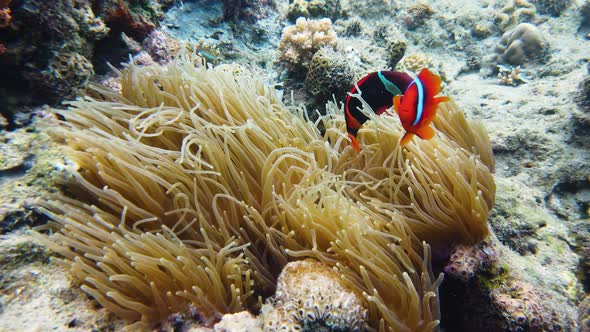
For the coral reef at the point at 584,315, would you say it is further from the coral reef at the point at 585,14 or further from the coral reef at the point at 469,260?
the coral reef at the point at 585,14

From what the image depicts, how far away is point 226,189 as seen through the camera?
2037 mm

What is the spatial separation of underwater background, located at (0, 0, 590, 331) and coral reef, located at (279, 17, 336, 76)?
2.94 feet

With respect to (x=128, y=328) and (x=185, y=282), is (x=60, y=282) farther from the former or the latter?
(x=185, y=282)

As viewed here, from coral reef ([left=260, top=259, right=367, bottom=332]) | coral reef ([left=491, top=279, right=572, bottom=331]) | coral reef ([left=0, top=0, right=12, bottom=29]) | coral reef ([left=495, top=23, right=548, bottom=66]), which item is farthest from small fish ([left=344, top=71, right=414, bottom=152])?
coral reef ([left=495, top=23, right=548, bottom=66])

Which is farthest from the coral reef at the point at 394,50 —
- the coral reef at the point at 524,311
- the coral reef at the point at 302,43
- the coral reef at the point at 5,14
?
the coral reef at the point at 5,14

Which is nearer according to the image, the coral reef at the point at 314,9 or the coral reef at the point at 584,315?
the coral reef at the point at 584,315

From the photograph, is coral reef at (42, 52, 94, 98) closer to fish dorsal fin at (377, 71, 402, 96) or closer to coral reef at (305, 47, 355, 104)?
coral reef at (305, 47, 355, 104)

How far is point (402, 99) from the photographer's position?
72.9 inches

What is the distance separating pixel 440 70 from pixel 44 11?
4.73 metres

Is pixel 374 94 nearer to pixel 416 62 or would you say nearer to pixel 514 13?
pixel 416 62

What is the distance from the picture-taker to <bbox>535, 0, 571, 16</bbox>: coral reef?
19.5ft

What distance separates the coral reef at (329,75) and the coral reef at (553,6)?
513 cm

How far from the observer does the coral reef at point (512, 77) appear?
4.51m

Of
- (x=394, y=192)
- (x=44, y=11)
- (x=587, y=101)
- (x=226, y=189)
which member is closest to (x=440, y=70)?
(x=587, y=101)
